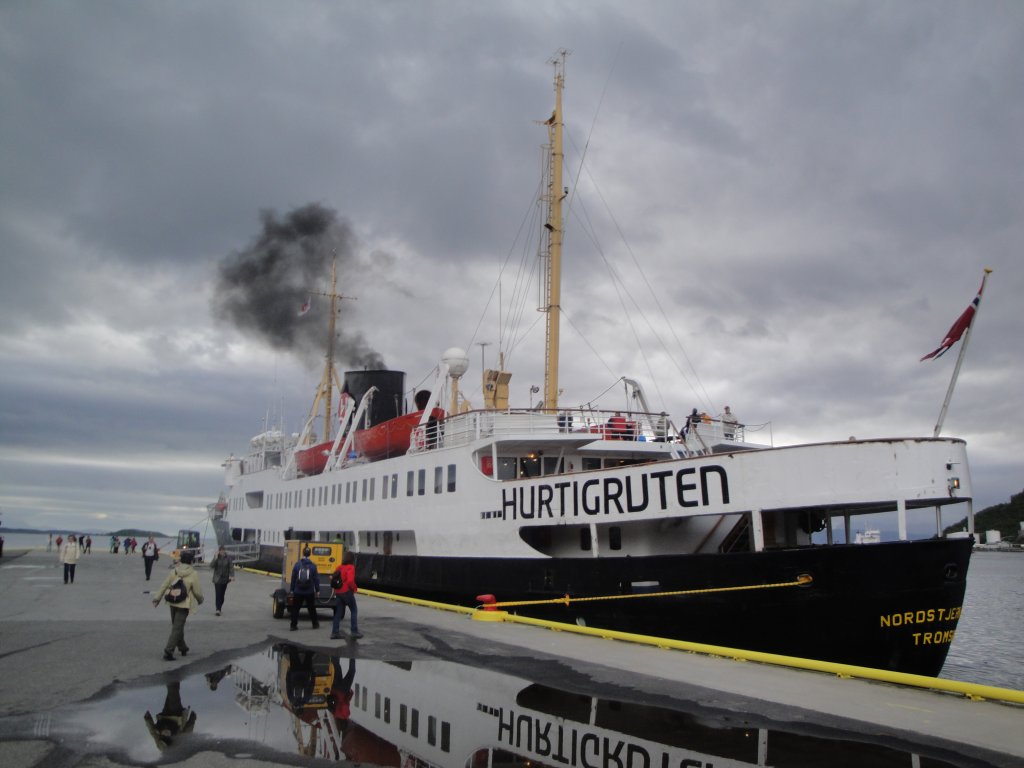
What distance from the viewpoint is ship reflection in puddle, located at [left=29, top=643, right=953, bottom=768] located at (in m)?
6.53

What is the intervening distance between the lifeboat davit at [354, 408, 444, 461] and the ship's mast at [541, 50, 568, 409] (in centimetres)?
383

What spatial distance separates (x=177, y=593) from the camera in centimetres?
1080

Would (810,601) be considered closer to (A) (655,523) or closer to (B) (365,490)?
(A) (655,523)

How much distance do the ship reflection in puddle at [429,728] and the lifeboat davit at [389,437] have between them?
47.9 feet

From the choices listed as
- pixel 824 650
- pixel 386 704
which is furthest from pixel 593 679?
pixel 824 650

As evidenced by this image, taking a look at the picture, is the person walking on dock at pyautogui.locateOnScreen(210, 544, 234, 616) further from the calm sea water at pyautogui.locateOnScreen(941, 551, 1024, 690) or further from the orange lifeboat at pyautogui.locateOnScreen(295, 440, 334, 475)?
the calm sea water at pyautogui.locateOnScreen(941, 551, 1024, 690)

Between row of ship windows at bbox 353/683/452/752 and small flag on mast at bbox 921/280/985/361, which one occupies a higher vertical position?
small flag on mast at bbox 921/280/985/361

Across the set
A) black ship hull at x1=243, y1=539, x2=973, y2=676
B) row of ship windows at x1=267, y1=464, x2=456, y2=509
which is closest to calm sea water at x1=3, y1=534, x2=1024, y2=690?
black ship hull at x1=243, y1=539, x2=973, y2=676

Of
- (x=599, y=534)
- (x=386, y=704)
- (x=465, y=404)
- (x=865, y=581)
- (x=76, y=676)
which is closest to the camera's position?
(x=386, y=704)

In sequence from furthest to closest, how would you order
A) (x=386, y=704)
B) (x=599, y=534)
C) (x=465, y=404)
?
1. (x=465, y=404)
2. (x=599, y=534)
3. (x=386, y=704)

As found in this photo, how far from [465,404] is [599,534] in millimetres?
11819

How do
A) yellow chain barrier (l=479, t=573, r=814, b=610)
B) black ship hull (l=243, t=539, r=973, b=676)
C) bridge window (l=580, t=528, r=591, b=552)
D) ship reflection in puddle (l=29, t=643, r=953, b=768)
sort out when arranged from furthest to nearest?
bridge window (l=580, t=528, r=591, b=552) → yellow chain barrier (l=479, t=573, r=814, b=610) → black ship hull (l=243, t=539, r=973, b=676) → ship reflection in puddle (l=29, t=643, r=953, b=768)

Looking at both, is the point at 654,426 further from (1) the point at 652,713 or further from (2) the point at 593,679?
(1) the point at 652,713

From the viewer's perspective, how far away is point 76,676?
9.40 metres
